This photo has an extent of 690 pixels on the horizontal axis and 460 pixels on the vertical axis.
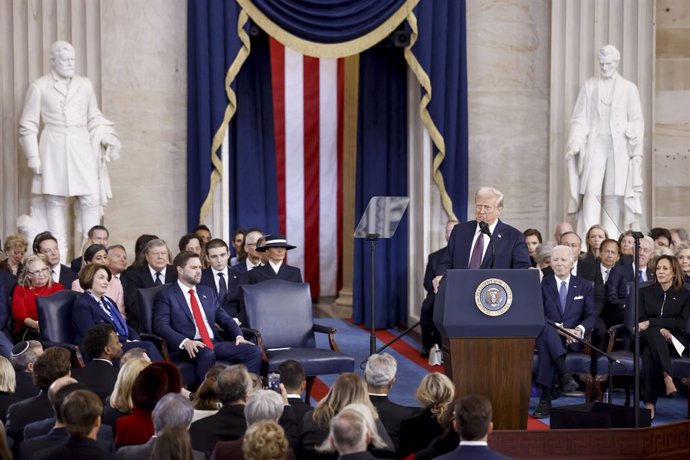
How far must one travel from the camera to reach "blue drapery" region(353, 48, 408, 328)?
12055mm

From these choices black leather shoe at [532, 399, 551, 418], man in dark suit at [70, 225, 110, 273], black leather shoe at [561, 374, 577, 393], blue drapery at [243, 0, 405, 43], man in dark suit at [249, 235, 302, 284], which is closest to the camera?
black leather shoe at [532, 399, 551, 418]

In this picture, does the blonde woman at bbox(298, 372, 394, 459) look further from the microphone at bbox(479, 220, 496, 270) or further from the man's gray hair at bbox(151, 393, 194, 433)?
the microphone at bbox(479, 220, 496, 270)

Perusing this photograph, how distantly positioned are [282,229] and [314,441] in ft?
25.1

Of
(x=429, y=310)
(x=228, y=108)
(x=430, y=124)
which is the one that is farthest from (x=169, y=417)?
(x=430, y=124)

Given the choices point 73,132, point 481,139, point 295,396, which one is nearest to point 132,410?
point 295,396

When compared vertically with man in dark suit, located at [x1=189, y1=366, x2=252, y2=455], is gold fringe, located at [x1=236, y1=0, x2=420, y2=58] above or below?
above

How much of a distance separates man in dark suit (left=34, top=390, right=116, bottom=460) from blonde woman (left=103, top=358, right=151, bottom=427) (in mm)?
984

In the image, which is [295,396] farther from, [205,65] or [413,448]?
[205,65]

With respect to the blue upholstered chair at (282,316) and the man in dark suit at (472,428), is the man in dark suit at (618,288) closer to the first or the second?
the blue upholstered chair at (282,316)

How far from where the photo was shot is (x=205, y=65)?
35.7 feet

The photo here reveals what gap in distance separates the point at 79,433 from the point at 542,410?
437cm

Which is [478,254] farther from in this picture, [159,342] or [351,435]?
[351,435]

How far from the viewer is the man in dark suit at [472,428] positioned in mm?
4480

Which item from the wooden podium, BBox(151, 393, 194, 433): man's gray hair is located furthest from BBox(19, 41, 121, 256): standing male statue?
BBox(151, 393, 194, 433): man's gray hair
